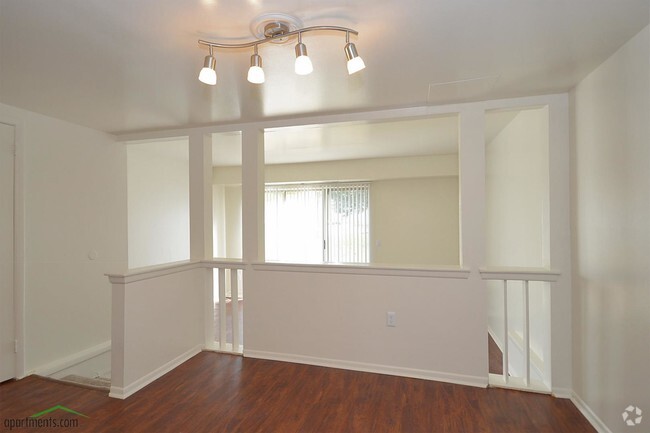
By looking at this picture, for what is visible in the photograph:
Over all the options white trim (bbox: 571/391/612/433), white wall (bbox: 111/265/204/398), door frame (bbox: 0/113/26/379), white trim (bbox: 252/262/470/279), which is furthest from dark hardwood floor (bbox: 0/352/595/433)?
white trim (bbox: 252/262/470/279)

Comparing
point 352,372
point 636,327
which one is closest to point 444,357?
point 352,372

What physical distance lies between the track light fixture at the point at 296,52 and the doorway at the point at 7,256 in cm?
226

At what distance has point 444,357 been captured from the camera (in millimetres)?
2592

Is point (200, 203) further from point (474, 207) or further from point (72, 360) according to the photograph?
point (474, 207)

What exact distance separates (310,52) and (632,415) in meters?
2.69

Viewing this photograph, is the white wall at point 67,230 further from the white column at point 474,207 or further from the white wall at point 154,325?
the white column at point 474,207

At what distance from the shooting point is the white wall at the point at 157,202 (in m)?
4.18

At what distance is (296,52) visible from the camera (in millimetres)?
1431

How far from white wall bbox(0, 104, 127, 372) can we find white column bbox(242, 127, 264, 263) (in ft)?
5.45

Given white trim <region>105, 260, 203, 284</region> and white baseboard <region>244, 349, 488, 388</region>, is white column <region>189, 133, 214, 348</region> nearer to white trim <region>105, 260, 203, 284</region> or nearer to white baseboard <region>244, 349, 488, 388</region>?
white trim <region>105, 260, 203, 284</region>

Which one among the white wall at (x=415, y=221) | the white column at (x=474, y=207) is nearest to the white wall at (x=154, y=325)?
the white column at (x=474, y=207)

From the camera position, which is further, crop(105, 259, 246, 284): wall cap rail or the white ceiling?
crop(105, 259, 246, 284): wall cap rail

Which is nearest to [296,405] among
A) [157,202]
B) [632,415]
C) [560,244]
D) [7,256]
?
[632,415]

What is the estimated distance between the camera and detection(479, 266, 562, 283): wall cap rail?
240cm
